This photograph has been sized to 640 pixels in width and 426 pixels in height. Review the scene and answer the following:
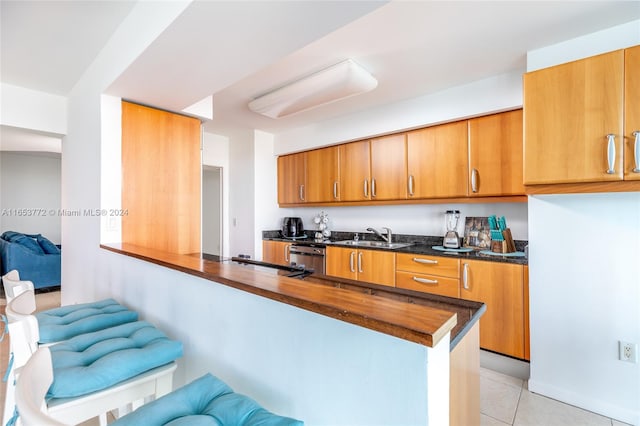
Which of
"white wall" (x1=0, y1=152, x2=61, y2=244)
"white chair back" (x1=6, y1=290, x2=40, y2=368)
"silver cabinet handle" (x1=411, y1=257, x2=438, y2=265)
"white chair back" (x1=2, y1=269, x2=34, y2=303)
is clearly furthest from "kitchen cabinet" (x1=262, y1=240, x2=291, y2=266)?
"white wall" (x1=0, y1=152, x2=61, y2=244)

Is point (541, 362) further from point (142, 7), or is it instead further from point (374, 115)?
point (142, 7)

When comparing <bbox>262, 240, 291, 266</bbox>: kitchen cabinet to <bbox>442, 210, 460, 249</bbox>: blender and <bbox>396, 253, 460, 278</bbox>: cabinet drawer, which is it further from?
<bbox>442, 210, 460, 249</bbox>: blender

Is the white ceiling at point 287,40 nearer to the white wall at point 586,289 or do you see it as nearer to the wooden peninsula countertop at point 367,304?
the white wall at point 586,289

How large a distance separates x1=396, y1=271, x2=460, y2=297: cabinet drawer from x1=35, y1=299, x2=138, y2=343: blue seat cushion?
6.75 feet

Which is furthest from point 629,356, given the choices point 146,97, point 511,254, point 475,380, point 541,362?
point 146,97

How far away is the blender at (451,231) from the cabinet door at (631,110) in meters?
1.38

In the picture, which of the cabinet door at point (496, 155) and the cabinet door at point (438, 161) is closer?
the cabinet door at point (496, 155)

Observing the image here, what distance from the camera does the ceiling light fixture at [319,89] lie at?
2270mm

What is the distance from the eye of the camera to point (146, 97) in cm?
225

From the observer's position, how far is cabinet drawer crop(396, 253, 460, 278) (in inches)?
99.0

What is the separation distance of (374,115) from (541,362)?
260cm

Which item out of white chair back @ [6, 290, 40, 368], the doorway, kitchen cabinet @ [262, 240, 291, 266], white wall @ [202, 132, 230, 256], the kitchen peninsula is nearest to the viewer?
the kitchen peninsula

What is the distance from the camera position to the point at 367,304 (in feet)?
2.66

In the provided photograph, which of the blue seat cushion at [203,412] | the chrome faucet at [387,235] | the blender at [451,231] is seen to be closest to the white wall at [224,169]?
the chrome faucet at [387,235]
